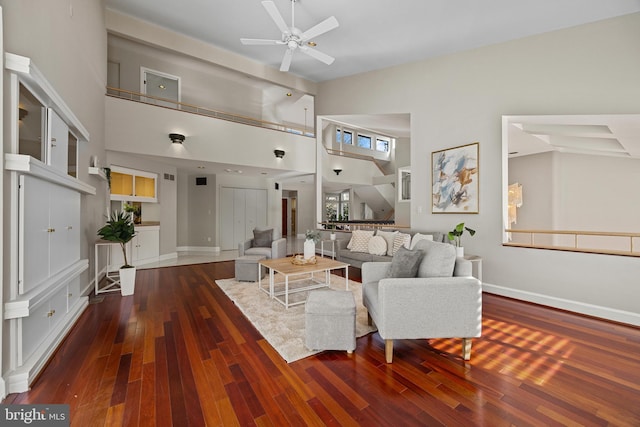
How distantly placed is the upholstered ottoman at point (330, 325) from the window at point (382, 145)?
34.8ft

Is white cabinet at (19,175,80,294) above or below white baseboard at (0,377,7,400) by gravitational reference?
above

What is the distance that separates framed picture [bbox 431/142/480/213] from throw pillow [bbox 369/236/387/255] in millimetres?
1117

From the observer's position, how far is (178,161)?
555cm

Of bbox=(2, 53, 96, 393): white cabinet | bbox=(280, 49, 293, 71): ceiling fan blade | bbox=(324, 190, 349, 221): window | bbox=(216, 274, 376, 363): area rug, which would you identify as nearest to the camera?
bbox=(2, 53, 96, 393): white cabinet

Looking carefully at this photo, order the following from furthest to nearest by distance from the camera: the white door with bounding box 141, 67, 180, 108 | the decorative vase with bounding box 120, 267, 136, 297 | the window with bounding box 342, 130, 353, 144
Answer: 1. the window with bounding box 342, 130, 353, 144
2. the white door with bounding box 141, 67, 180, 108
3. the decorative vase with bounding box 120, 267, 136, 297

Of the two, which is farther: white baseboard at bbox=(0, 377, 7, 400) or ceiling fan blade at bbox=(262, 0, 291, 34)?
ceiling fan blade at bbox=(262, 0, 291, 34)

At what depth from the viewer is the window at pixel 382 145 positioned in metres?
11.8

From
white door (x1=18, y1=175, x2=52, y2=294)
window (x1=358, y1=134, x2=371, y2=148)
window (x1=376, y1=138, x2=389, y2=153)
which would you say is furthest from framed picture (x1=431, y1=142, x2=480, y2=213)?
window (x1=376, y1=138, x2=389, y2=153)

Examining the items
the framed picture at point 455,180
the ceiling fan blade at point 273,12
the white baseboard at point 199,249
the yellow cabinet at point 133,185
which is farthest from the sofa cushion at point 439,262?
the white baseboard at point 199,249

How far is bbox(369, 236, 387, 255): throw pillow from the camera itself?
4.62 m

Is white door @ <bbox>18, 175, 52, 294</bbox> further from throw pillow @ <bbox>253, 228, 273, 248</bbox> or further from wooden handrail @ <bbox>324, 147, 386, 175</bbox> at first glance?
wooden handrail @ <bbox>324, 147, 386, 175</bbox>

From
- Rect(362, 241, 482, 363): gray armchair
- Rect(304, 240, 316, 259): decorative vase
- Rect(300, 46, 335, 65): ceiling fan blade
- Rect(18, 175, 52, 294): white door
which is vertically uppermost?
Rect(300, 46, 335, 65): ceiling fan blade

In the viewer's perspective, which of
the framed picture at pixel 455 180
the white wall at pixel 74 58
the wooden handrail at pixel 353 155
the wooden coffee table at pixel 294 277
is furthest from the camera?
the wooden handrail at pixel 353 155

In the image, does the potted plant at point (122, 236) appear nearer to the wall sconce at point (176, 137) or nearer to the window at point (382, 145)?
the wall sconce at point (176, 137)
